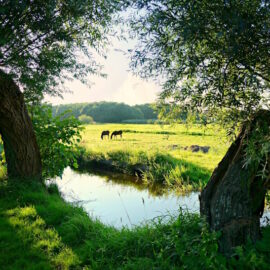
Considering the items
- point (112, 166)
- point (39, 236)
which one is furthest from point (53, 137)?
point (112, 166)

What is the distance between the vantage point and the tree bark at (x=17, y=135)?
810 cm

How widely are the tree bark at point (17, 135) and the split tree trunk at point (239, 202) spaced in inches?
243

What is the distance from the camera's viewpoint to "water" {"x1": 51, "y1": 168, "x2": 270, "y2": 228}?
8.99 m

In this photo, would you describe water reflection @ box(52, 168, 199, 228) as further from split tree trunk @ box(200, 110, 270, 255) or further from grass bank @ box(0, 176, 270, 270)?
split tree trunk @ box(200, 110, 270, 255)

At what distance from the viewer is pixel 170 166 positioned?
14109 millimetres

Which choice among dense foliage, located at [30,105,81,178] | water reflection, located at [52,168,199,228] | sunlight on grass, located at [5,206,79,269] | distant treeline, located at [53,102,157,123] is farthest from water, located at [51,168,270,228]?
distant treeline, located at [53,102,157,123]

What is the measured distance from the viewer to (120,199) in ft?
36.4

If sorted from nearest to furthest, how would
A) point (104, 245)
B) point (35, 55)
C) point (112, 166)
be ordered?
point (104, 245), point (35, 55), point (112, 166)

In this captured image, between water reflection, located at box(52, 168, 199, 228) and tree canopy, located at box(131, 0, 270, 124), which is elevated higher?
tree canopy, located at box(131, 0, 270, 124)

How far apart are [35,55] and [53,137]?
284 centimetres

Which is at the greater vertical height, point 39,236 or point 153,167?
point 153,167

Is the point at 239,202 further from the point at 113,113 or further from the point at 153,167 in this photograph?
the point at 113,113

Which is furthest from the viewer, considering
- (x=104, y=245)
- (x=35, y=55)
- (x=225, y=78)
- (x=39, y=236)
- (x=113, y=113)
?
(x=113, y=113)

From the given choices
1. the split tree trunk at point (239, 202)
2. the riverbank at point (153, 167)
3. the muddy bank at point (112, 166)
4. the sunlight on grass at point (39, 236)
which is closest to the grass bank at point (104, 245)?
the sunlight on grass at point (39, 236)
